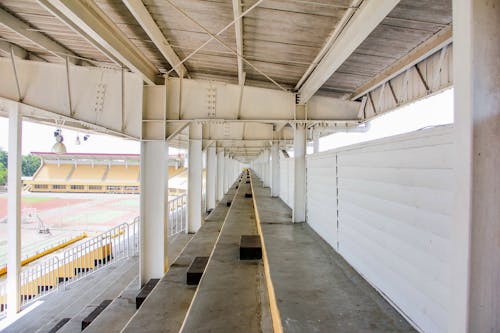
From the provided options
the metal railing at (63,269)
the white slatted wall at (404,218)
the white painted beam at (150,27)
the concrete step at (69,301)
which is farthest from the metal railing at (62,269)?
the white slatted wall at (404,218)

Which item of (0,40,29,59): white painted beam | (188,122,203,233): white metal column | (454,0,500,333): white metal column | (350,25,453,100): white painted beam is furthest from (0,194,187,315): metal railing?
(454,0,500,333): white metal column

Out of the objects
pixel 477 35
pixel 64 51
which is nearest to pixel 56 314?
pixel 64 51

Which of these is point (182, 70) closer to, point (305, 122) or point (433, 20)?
point (305, 122)

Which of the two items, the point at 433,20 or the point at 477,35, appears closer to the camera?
the point at 477,35

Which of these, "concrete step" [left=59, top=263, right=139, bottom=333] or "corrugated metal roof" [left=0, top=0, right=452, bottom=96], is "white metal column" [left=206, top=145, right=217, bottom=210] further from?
"corrugated metal roof" [left=0, top=0, right=452, bottom=96]

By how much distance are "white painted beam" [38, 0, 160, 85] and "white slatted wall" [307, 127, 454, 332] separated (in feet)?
10.8

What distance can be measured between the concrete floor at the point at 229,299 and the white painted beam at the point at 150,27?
3.63 metres

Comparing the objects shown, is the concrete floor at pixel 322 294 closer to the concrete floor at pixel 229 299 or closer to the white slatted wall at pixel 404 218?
the white slatted wall at pixel 404 218

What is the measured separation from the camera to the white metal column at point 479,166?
1221mm

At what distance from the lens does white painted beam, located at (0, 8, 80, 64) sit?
3842mm

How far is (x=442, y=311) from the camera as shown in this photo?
1.83 metres

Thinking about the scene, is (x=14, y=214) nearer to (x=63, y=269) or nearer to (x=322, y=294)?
(x=63, y=269)

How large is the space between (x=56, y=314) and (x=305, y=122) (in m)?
7.77

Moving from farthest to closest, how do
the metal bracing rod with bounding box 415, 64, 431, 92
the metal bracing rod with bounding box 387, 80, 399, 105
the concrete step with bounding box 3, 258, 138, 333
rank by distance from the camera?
the concrete step with bounding box 3, 258, 138, 333 < the metal bracing rod with bounding box 387, 80, 399, 105 < the metal bracing rod with bounding box 415, 64, 431, 92
